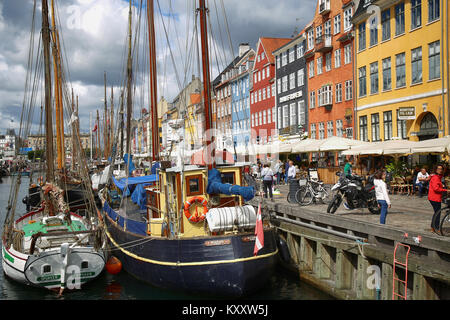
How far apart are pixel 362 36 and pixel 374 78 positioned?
146 inches

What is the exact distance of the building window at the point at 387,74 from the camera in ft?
100

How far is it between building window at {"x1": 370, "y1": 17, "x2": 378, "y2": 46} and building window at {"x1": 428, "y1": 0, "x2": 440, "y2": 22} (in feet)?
18.5

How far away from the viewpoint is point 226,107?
6800cm

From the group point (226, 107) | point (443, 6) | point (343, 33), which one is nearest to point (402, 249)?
point (443, 6)

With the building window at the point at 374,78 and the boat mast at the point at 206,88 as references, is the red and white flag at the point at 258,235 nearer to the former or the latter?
the boat mast at the point at 206,88

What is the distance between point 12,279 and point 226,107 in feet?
181

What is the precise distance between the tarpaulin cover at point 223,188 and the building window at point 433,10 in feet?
65.5

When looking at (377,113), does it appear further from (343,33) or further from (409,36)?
(343,33)

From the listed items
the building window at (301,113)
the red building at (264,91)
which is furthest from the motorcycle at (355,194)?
the red building at (264,91)

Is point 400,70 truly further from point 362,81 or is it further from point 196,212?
point 196,212

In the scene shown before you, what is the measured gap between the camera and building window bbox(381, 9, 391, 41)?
30266 millimetres

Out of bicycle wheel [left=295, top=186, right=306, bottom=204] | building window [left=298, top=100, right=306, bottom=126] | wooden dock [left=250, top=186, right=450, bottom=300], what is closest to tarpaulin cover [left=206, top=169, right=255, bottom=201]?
wooden dock [left=250, top=186, right=450, bottom=300]

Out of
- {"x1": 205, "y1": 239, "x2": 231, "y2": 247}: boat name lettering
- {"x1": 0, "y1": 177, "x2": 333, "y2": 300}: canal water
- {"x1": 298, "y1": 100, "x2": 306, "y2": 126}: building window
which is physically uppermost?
{"x1": 298, "y1": 100, "x2": 306, "y2": 126}: building window

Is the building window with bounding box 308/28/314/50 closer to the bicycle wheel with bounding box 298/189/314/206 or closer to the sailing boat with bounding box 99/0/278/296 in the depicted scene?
the bicycle wheel with bounding box 298/189/314/206
